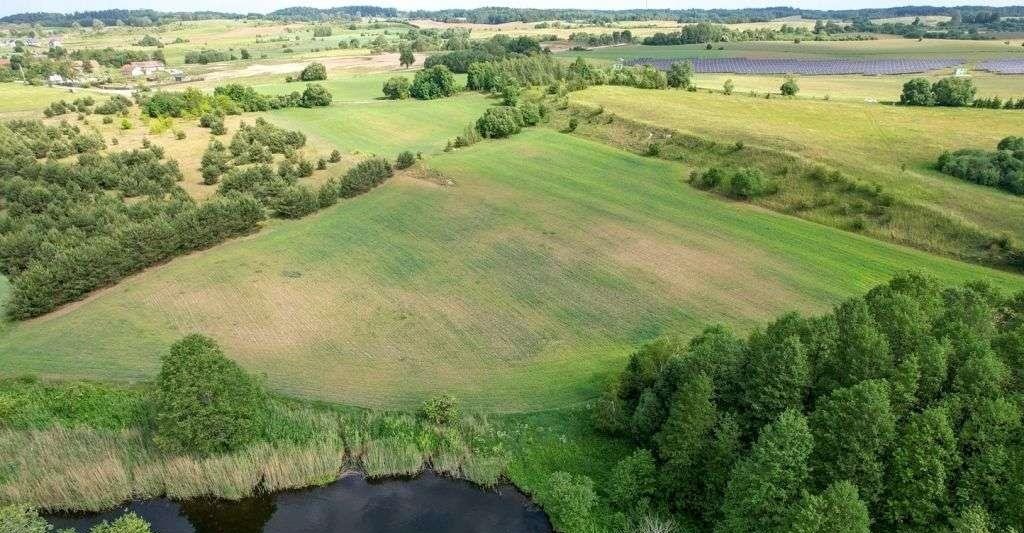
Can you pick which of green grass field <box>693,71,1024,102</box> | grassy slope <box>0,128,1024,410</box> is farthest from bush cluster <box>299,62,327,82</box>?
grassy slope <box>0,128,1024,410</box>

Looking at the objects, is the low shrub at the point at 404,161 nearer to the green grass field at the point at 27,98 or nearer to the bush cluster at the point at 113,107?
the bush cluster at the point at 113,107

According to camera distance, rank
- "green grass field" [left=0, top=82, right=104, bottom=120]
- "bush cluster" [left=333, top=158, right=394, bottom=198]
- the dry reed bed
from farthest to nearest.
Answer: "green grass field" [left=0, top=82, right=104, bottom=120] → "bush cluster" [left=333, top=158, right=394, bottom=198] → the dry reed bed

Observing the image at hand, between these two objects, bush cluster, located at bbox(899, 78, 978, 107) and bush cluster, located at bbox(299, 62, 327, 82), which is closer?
bush cluster, located at bbox(899, 78, 978, 107)

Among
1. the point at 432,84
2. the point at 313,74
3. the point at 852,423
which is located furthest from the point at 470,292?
the point at 313,74

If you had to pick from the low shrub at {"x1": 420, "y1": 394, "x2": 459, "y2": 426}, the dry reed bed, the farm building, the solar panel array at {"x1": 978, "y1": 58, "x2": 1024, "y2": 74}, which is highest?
the farm building

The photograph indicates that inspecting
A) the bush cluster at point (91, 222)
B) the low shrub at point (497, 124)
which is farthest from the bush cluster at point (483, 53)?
the bush cluster at point (91, 222)

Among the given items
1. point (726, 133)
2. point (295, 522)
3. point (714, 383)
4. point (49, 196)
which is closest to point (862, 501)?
point (714, 383)

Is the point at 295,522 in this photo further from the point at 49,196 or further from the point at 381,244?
the point at 49,196

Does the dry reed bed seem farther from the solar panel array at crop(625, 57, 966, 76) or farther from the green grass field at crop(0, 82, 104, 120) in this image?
the solar panel array at crop(625, 57, 966, 76)
